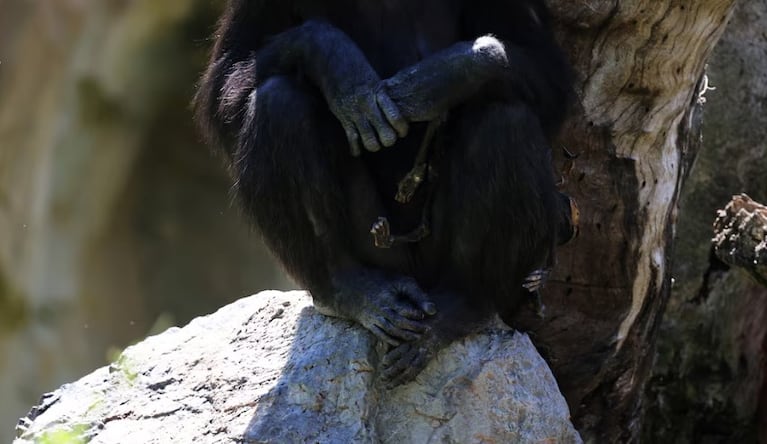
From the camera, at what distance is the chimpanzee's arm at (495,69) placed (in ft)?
12.3

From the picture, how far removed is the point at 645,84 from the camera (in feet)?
14.6

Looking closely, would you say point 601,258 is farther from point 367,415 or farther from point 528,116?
point 367,415

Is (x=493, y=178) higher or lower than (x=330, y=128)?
lower

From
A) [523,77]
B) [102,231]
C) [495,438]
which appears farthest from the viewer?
[102,231]

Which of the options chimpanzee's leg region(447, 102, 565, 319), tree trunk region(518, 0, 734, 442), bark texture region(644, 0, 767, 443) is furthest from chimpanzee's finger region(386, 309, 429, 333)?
bark texture region(644, 0, 767, 443)

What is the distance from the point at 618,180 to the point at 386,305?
1.19 metres

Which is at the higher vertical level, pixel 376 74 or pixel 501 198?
pixel 376 74

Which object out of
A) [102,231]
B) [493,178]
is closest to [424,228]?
[493,178]

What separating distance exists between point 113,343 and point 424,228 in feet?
18.4

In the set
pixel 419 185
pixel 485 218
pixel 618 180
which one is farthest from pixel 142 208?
pixel 485 218

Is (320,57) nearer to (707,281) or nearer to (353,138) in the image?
(353,138)

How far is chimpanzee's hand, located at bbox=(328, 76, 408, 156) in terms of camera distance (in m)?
3.73

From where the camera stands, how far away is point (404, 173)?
158 inches

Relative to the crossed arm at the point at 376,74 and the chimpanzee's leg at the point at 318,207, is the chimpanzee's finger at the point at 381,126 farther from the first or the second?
the chimpanzee's leg at the point at 318,207
